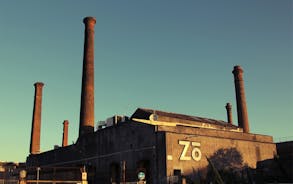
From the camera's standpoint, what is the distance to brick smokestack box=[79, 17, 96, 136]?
4344cm

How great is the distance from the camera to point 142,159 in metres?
31.8

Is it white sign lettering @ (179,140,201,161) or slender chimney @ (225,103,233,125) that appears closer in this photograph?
white sign lettering @ (179,140,201,161)

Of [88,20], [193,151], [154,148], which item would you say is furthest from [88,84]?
[193,151]

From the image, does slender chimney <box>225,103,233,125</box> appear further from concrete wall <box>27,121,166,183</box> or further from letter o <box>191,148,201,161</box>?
concrete wall <box>27,121,166,183</box>

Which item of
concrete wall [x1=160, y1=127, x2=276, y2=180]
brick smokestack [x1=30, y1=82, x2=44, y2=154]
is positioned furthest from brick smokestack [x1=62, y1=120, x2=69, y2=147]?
concrete wall [x1=160, y1=127, x2=276, y2=180]

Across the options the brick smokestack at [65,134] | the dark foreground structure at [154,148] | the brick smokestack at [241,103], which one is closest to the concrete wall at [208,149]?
the dark foreground structure at [154,148]

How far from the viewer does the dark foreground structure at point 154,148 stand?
1192 inches

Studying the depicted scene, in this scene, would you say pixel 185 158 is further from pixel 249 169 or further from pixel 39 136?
pixel 39 136

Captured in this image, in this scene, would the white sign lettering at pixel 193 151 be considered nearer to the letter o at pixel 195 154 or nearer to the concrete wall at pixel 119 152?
the letter o at pixel 195 154

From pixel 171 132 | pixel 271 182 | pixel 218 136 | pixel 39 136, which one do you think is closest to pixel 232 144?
pixel 218 136

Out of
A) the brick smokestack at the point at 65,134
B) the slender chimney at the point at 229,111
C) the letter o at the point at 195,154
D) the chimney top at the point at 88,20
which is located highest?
the chimney top at the point at 88,20

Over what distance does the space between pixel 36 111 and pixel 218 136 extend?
34790mm

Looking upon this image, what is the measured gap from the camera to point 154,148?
1201 inches

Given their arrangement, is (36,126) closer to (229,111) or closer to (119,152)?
(119,152)
